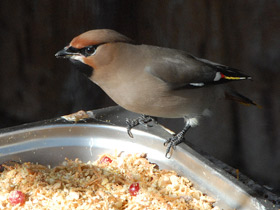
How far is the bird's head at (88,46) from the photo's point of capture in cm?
183

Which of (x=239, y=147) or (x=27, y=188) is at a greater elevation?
(x=27, y=188)

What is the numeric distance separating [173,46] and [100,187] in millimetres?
1518

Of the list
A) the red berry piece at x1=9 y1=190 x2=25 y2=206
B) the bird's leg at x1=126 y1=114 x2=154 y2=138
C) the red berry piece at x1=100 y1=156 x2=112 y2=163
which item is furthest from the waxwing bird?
the red berry piece at x1=9 y1=190 x2=25 y2=206

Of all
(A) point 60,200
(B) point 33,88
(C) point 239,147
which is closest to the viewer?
(A) point 60,200

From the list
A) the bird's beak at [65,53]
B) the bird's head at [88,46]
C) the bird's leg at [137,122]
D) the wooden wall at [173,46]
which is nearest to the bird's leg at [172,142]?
the bird's leg at [137,122]

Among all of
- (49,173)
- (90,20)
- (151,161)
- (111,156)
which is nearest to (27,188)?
(49,173)

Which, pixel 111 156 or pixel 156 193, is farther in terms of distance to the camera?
pixel 111 156

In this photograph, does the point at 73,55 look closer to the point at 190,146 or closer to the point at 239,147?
the point at 190,146

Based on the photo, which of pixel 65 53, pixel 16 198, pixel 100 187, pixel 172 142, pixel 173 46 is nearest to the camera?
pixel 65 53

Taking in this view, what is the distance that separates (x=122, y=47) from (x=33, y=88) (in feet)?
6.56

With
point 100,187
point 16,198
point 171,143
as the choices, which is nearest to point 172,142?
point 171,143

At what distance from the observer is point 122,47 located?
6.50 ft

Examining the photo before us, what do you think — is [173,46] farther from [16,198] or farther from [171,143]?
[16,198]

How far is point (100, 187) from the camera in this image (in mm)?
2113
